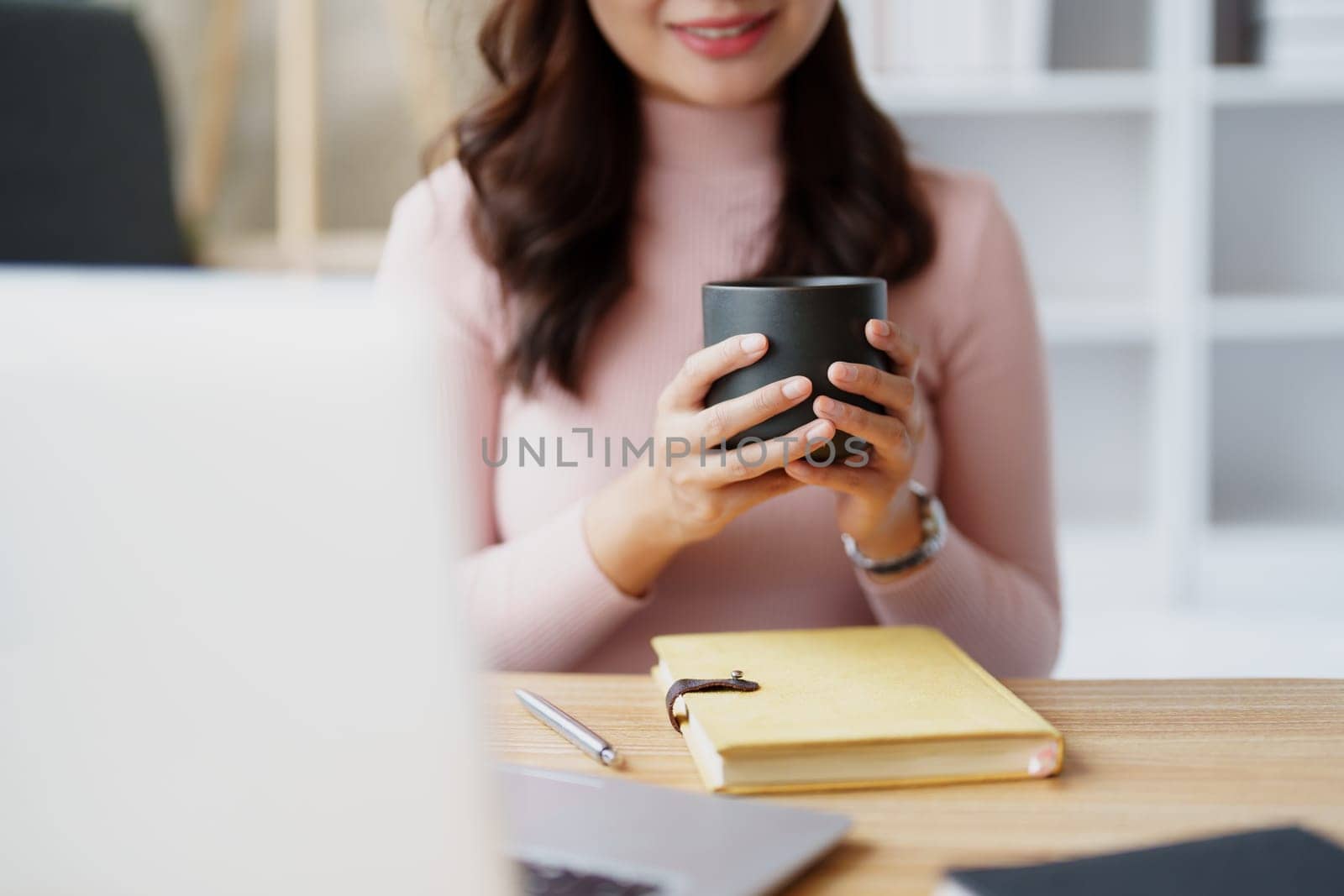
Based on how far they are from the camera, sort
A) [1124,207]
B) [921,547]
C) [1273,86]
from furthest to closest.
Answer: [1124,207] → [1273,86] → [921,547]

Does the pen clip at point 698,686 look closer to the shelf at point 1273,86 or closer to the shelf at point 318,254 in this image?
the shelf at point 1273,86

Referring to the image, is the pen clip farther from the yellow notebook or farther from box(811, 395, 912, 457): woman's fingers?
box(811, 395, 912, 457): woman's fingers

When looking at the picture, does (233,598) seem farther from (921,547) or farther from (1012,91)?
(1012,91)

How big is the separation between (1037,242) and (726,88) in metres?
1.36

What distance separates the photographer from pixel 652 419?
3.68 feet

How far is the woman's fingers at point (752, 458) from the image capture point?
734 mm

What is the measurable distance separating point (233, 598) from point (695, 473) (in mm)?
504

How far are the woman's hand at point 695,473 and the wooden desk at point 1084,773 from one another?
130 millimetres

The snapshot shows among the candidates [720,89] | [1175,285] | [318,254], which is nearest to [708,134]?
[720,89]

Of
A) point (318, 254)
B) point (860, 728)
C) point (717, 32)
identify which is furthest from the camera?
point (318, 254)

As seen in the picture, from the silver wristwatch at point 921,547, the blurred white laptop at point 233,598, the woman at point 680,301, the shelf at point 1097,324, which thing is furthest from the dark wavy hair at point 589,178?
the shelf at point 1097,324

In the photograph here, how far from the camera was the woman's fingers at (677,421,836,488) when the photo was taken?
0.73m

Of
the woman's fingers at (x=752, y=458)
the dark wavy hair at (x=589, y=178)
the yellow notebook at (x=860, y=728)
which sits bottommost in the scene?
the yellow notebook at (x=860, y=728)

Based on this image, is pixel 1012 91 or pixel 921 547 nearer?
pixel 921 547
